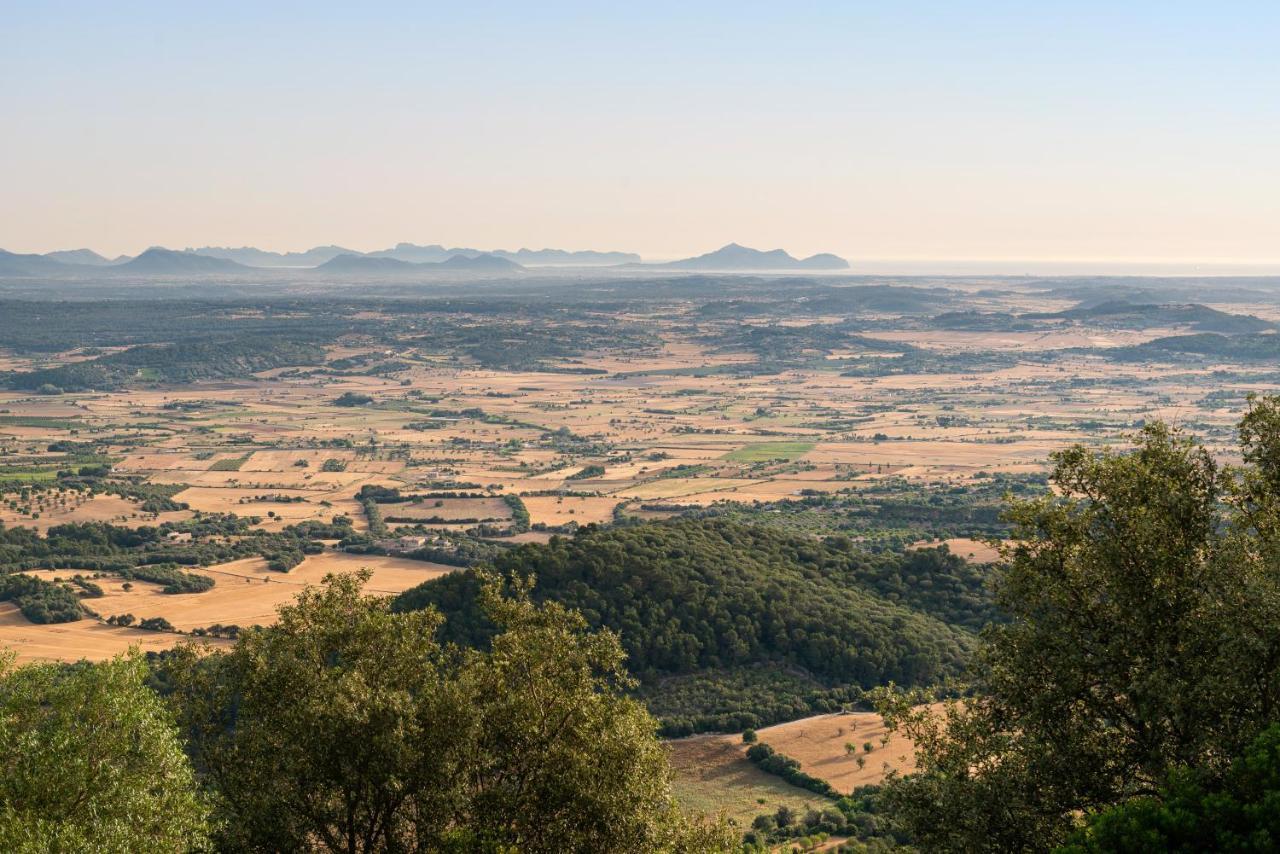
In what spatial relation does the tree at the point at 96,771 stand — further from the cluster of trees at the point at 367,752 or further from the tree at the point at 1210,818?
the tree at the point at 1210,818

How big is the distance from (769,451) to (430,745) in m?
135

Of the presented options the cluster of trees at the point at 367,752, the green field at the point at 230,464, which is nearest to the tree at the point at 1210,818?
the cluster of trees at the point at 367,752

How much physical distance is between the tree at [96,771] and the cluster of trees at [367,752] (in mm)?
38

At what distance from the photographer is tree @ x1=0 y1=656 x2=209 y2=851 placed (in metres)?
20.0

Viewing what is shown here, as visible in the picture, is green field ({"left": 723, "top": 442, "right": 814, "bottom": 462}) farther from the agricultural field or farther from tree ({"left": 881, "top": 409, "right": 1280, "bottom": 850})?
tree ({"left": 881, "top": 409, "right": 1280, "bottom": 850})

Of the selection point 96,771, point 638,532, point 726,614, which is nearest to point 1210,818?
point 96,771

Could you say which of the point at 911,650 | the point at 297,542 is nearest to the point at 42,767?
the point at 911,650

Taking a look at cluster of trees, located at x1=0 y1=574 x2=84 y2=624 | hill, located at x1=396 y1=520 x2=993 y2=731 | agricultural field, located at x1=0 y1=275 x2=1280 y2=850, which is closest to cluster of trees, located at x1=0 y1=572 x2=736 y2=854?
agricultural field, located at x1=0 y1=275 x2=1280 y2=850

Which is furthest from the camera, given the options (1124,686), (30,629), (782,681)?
(30,629)

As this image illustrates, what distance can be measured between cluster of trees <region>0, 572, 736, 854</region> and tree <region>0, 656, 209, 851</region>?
38mm

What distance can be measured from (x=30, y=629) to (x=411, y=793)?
204 ft

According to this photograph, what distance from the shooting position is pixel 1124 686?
22.3 metres

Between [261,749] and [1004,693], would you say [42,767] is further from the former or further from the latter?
[1004,693]

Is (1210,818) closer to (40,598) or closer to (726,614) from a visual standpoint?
(726,614)
